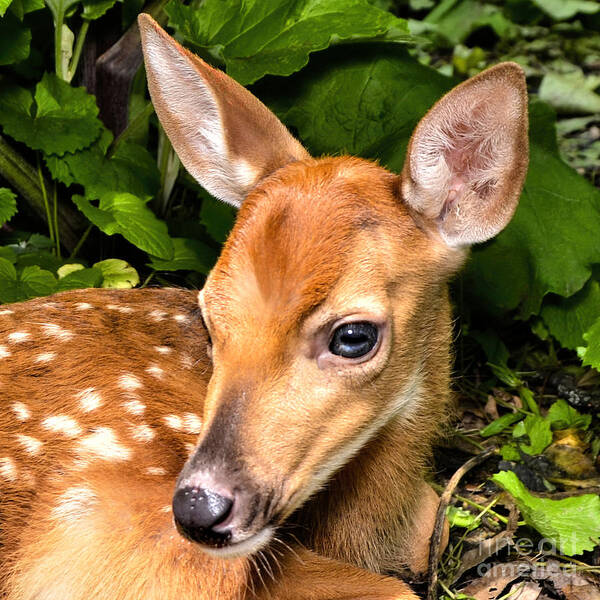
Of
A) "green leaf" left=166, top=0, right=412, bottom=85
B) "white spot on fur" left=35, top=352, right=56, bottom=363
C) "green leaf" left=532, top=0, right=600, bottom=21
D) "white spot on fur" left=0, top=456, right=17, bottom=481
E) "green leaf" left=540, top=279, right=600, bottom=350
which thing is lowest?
"green leaf" left=532, top=0, right=600, bottom=21

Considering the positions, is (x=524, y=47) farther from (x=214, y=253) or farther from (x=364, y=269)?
(x=364, y=269)

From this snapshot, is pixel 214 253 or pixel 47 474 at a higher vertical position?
pixel 47 474

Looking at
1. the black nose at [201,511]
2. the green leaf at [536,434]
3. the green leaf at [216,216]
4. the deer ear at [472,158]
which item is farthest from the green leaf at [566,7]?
the black nose at [201,511]

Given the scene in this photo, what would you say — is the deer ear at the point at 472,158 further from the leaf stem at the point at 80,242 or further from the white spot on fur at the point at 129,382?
the leaf stem at the point at 80,242

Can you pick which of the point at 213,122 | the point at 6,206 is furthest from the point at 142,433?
the point at 6,206

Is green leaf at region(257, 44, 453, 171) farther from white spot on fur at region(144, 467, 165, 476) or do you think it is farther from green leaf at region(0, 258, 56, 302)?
white spot on fur at region(144, 467, 165, 476)

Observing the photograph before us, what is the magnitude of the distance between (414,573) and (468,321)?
1257 mm

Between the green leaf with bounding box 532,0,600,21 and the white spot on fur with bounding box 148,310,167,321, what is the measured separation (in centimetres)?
409

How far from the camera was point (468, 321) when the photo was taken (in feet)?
14.4

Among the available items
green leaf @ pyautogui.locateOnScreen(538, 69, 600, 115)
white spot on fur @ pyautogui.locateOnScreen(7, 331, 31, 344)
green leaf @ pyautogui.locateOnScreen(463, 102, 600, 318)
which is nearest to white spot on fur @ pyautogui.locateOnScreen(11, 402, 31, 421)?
white spot on fur @ pyautogui.locateOnScreen(7, 331, 31, 344)

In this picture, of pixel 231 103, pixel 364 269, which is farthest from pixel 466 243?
pixel 231 103

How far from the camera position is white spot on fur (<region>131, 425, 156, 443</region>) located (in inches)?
116

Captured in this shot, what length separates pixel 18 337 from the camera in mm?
3154

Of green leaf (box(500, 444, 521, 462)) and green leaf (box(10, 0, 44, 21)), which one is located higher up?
green leaf (box(10, 0, 44, 21))
